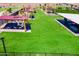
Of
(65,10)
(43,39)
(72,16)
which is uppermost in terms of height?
(65,10)

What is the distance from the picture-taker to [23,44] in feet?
15.6

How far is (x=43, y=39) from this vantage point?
4.75m

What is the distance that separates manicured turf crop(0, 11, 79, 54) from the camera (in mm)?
4727

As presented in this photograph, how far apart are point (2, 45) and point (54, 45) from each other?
99cm

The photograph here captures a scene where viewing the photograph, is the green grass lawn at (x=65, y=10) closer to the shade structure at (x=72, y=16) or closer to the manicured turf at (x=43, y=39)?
the shade structure at (x=72, y=16)

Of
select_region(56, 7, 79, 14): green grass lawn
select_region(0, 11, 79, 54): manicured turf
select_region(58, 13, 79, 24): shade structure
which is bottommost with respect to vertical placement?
select_region(0, 11, 79, 54): manicured turf

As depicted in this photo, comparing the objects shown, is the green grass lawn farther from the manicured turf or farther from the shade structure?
the manicured turf

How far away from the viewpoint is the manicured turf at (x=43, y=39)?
4.73 meters

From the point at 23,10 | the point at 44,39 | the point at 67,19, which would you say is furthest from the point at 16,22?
the point at 67,19

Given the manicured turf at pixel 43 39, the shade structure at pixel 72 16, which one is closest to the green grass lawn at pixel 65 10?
the shade structure at pixel 72 16

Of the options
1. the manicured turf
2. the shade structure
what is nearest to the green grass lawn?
the shade structure

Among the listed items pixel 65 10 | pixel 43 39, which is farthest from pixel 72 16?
pixel 43 39

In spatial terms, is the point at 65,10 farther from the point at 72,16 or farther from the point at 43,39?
the point at 43,39

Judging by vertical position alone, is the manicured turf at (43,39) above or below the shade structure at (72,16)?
below
